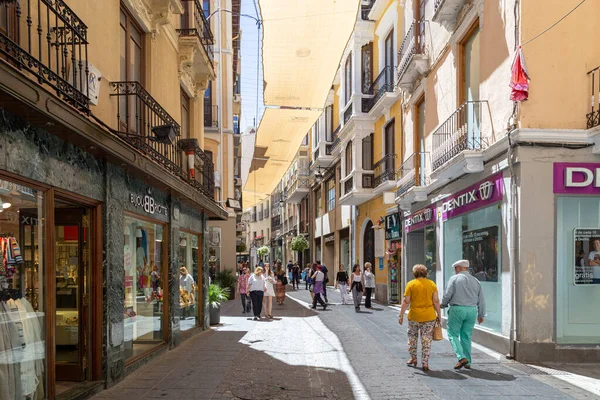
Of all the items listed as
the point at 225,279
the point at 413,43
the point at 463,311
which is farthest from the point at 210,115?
the point at 463,311

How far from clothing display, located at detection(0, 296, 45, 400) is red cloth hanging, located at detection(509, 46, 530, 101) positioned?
25.5 ft

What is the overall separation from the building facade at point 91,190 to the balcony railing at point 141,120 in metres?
0.04

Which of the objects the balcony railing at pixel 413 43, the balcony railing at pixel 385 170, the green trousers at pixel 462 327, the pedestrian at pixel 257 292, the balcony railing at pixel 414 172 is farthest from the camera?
the balcony railing at pixel 385 170

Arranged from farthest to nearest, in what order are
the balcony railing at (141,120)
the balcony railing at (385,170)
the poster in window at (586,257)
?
the balcony railing at (385,170) → the poster in window at (586,257) → the balcony railing at (141,120)

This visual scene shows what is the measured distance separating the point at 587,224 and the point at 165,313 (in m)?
7.65

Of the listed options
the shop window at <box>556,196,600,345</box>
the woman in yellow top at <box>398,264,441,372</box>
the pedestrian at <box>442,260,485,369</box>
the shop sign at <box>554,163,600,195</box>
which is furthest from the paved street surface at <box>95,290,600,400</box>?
the shop sign at <box>554,163,600,195</box>

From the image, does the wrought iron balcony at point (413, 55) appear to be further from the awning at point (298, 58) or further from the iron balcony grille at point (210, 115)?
the iron balcony grille at point (210, 115)

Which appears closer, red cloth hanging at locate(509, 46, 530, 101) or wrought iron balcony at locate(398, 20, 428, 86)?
red cloth hanging at locate(509, 46, 530, 101)

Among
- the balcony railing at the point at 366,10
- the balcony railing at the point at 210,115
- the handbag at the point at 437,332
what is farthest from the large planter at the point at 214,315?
the balcony railing at the point at 366,10

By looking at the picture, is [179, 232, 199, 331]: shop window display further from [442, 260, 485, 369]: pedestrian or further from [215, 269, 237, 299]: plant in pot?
[215, 269, 237, 299]: plant in pot

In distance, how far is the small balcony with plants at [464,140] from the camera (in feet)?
37.7

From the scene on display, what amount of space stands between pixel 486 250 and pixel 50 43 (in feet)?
28.7

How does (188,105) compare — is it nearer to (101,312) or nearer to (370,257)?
(101,312)

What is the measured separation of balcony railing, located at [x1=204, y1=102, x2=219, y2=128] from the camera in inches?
1044
